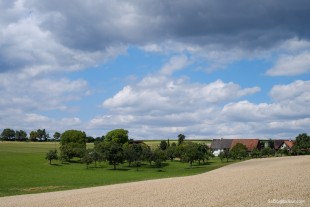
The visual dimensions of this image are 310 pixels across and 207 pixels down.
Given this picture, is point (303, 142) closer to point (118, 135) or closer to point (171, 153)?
point (171, 153)

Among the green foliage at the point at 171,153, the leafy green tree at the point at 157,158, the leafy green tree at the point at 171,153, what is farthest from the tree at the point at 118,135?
the leafy green tree at the point at 157,158

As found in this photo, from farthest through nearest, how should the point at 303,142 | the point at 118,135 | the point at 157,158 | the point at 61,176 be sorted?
the point at 118,135 < the point at 303,142 < the point at 157,158 < the point at 61,176

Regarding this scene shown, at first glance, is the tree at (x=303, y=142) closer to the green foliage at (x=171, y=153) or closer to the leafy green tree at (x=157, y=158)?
the green foliage at (x=171, y=153)

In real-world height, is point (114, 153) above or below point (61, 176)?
above

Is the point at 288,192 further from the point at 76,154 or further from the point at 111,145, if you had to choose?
the point at 76,154

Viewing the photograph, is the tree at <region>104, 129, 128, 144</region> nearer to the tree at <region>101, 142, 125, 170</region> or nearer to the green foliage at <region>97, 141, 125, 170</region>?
the green foliage at <region>97, 141, 125, 170</region>

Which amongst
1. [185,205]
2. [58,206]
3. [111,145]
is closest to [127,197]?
[58,206]

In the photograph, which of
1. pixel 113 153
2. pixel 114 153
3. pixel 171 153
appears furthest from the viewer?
pixel 171 153

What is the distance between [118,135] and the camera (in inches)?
6722

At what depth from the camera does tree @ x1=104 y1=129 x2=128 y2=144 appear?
6708 inches

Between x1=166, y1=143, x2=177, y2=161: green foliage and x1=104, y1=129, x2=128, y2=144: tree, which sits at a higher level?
x1=104, y1=129, x2=128, y2=144: tree

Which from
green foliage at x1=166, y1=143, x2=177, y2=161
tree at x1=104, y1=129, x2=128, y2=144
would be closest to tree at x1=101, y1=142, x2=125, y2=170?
green foliage at x1=166, y1=143, x2=177, y2=161

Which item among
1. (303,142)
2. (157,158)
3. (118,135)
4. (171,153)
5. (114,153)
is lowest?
(157,158)

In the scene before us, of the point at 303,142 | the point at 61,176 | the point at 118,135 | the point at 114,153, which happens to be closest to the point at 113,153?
the point at 114,153
